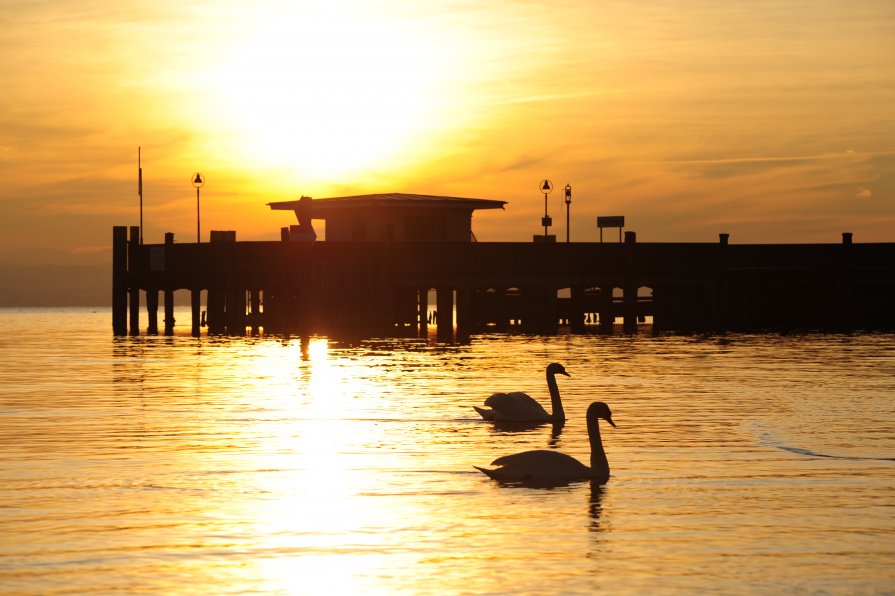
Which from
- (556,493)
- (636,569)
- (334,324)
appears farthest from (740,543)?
(334,324)

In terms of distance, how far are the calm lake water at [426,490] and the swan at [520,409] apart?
26 centimetres

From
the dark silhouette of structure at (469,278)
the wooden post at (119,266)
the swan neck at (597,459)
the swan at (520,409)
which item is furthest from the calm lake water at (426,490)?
the wooden post at (119,266)

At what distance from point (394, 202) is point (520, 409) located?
1832 inches

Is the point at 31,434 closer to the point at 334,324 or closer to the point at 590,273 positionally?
the point at 334,324

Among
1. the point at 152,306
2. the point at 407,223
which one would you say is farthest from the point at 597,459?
the point at 407,223

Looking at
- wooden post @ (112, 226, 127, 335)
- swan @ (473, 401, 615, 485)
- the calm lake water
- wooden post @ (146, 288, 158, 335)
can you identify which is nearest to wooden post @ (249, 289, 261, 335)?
wooden post @ (146, 288, 158, 335)

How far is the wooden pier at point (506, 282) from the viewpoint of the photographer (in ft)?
196

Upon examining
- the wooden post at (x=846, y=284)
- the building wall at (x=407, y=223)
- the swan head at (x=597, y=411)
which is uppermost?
the building wall at (x=407, y=223)

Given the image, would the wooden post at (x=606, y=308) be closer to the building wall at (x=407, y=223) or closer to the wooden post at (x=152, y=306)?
the building wall at (x=407, y=223)

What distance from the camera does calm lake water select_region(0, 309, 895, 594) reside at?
12930mm

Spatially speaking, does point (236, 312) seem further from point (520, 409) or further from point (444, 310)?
point (520, 409)

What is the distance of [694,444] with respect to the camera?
2225 cm

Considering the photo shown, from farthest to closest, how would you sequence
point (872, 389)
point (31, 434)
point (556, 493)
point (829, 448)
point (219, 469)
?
point (872, 389) < point (31, 434) < point (829, 448) < point (219, 469) < point (556, 493)

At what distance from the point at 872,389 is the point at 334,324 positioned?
28.5 m
